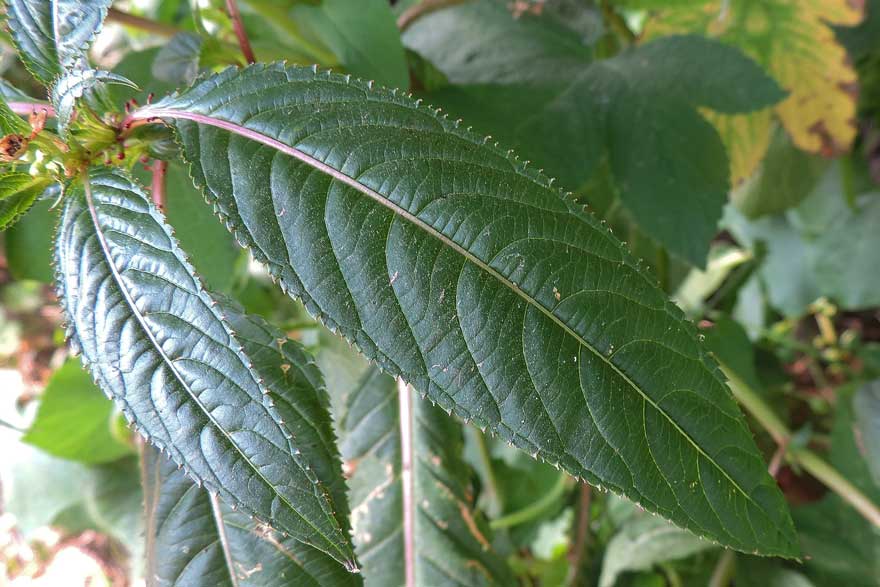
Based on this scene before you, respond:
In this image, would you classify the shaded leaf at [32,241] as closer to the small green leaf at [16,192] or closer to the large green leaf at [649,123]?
the small green leaf at [16,192]

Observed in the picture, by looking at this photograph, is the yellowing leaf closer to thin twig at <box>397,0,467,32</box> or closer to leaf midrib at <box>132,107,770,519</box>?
thin twig at <box>397,0,467,32</box>

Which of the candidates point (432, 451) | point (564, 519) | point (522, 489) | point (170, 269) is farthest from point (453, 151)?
point (564, 519)

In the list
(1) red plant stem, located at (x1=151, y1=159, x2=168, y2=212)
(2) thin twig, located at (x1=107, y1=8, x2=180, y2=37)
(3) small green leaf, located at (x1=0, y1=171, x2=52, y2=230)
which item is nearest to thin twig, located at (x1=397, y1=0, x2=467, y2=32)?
(2) thin twig, located at (x1=107, y1=8, x2=180, y2=37)

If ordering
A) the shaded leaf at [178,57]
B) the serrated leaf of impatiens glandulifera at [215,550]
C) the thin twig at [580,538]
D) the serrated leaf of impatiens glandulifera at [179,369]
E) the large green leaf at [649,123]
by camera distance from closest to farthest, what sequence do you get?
the serrated leaf of impatiens glandulifera at [179,369], the serrated leaf of impatiens glandulifera at [215,550], the shaded leaf at [178,57], the large green leaf at [649,123], the thin twig at [580,538]

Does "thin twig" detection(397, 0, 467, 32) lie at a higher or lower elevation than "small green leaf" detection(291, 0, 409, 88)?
higher

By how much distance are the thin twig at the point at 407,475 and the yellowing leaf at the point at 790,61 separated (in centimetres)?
59

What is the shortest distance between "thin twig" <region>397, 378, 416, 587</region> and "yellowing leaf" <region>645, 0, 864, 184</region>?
59 cm

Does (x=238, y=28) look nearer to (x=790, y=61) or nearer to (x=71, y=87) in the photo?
(x=71, y=87)

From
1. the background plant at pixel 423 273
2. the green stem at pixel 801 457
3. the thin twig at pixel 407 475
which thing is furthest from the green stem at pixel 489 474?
the green stem at pixel 801 457

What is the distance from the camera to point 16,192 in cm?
45

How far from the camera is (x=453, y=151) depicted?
0.41 meters

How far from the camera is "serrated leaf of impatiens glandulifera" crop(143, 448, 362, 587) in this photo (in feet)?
1.72

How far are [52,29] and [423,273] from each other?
0.31m

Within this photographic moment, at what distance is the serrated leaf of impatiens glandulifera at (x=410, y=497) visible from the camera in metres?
0.77
